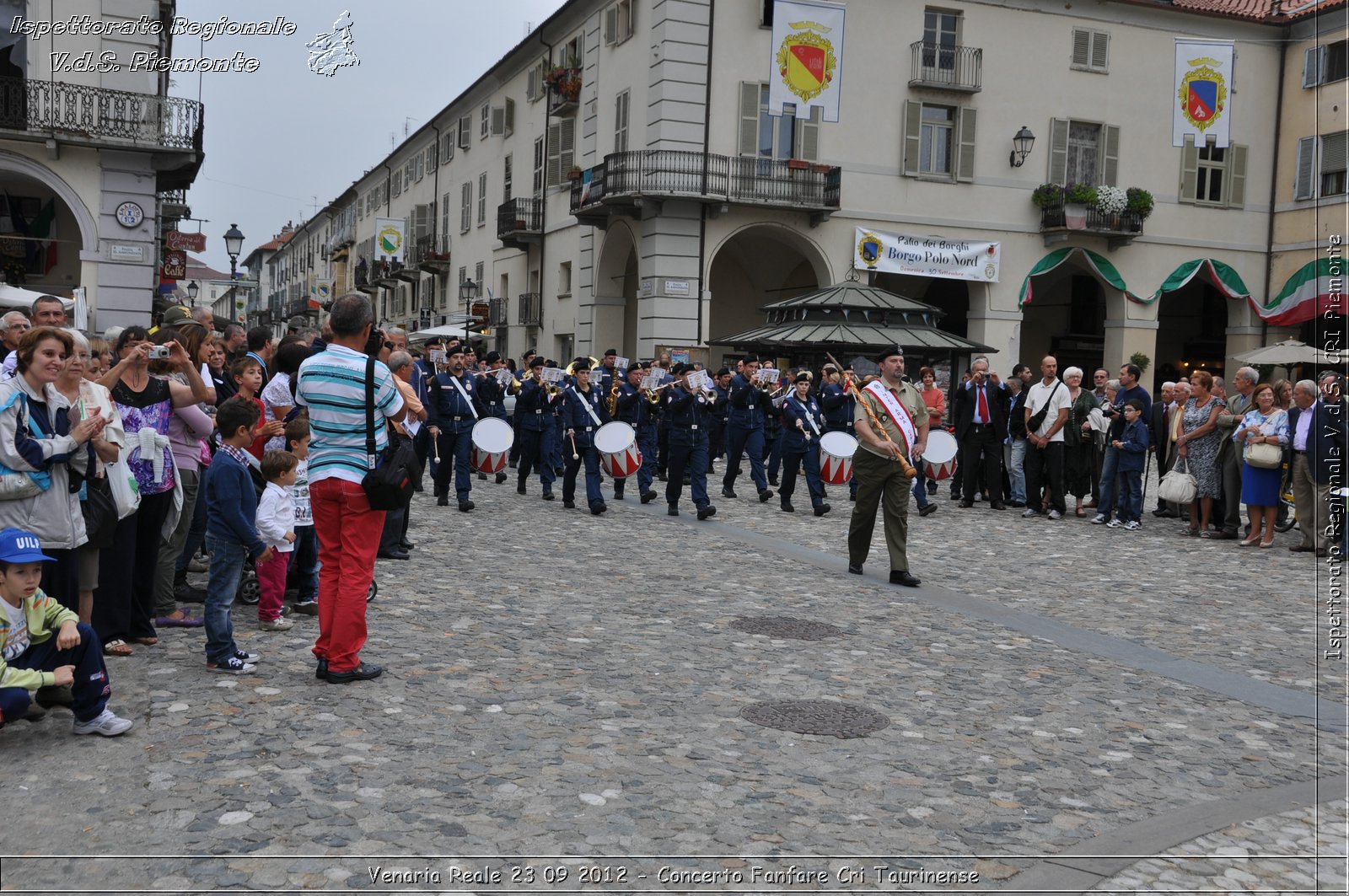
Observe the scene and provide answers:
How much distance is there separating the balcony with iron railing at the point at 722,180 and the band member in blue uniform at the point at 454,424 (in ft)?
45.3

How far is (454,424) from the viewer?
1527 centimetres

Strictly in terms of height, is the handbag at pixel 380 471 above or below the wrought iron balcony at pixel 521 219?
below

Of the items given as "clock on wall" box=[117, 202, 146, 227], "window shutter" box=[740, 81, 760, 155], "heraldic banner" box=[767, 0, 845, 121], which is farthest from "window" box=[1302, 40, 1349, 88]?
"clock on wall" box=[117, 202, 146, 227]

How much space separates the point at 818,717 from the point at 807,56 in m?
20.7

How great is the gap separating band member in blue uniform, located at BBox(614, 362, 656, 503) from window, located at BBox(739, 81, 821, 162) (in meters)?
12.6

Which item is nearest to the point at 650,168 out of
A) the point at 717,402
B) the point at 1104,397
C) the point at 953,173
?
the point at 953,173

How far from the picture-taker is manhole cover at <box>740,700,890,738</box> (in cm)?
605

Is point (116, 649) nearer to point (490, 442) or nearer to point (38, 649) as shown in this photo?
point (38, 649)

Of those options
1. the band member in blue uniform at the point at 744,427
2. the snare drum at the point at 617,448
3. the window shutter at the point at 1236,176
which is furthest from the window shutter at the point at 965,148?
the snare drum at the point at 617,448

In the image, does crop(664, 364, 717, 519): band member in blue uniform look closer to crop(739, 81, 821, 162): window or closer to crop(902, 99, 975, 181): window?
crop(739, 81, 821, 162): window

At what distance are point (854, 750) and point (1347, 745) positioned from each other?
107 inches

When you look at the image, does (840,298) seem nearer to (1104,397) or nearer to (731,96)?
(1104,397)

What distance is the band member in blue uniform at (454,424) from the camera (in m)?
15.2

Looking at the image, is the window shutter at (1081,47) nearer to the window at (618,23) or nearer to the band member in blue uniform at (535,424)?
the window at (618,23)
